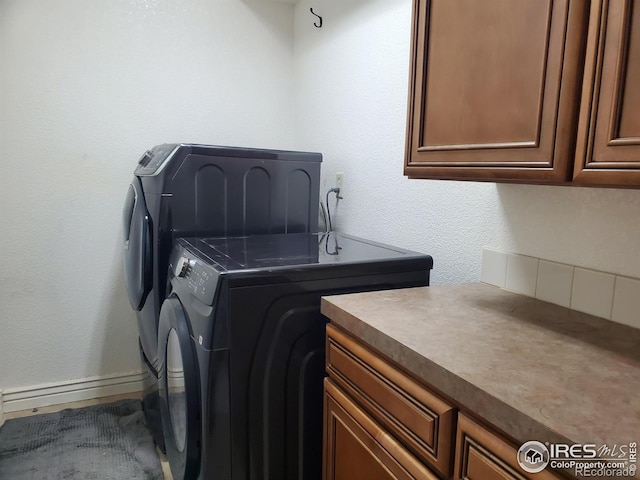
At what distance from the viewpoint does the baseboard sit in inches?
91.9

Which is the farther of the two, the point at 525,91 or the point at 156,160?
the point at 156,160

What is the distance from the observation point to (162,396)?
5.66 feet

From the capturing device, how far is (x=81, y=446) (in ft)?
6.63

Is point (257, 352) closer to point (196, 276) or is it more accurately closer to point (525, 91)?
point (196, 276)

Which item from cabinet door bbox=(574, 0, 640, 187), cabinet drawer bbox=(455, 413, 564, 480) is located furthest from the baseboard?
cabinet door bbox=(574, 0, 640, 187)

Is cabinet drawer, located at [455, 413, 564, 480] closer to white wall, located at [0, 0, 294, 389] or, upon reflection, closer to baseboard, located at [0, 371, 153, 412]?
baseboard, located at [0, 371, 153, 412]

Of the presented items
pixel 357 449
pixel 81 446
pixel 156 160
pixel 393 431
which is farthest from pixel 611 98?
pixel 81 446

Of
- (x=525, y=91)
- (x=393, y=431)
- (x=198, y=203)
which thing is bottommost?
(x=393, y=431)

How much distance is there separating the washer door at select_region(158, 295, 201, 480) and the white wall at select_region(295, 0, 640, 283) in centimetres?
88

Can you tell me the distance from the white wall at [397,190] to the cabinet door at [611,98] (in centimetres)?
33

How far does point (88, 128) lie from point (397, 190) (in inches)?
64.4

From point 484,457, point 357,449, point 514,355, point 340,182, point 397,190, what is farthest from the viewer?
point 340,182

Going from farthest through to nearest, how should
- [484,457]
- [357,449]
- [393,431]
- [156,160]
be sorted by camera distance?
1. [156,160]
2. [357,449]
3. [393,431]
4. [484,457]

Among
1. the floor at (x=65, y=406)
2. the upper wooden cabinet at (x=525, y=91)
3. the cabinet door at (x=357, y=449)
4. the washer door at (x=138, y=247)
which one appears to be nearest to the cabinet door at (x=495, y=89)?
the upper wooden cabinet at (x=525, y=91)
